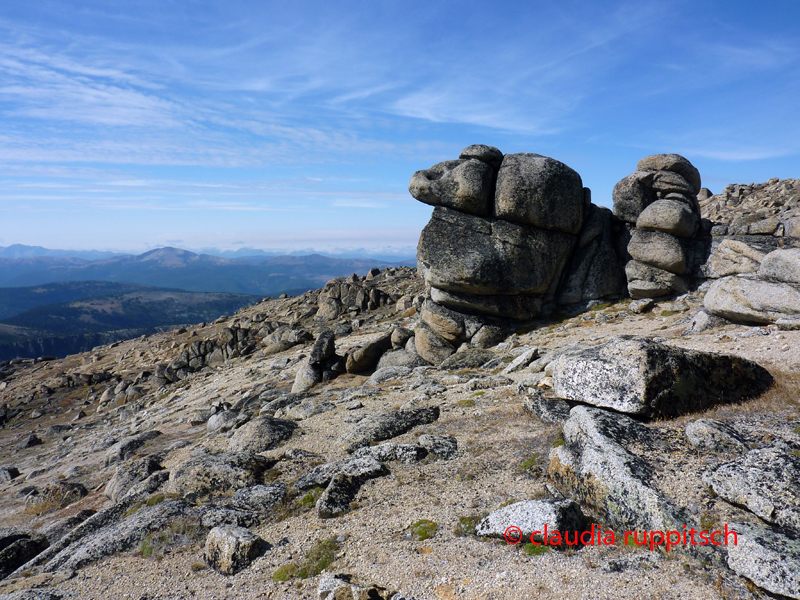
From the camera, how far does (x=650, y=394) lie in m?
14.1

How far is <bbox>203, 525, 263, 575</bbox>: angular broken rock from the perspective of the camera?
11.8 meters

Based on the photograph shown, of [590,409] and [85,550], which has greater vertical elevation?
[590,409]

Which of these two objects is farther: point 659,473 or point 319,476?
point 319,476

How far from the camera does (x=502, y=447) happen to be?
51.5 ft

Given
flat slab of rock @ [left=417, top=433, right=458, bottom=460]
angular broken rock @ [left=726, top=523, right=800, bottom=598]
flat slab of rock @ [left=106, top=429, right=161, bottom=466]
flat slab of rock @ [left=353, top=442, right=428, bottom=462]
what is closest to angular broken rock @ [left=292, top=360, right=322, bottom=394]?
flat slab of rock @ [left=106, top=429, right=161, bottom=466]

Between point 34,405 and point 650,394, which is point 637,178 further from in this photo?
point 34,405

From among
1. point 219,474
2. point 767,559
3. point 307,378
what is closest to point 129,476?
point 219,474

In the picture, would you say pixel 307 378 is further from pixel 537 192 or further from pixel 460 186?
pixel 537 192

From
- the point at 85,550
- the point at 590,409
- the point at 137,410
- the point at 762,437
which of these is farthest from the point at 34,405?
the point at 762,437

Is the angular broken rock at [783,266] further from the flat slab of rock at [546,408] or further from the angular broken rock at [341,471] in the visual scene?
the angular broken rock at [341,471]

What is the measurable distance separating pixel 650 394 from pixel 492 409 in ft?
22.6

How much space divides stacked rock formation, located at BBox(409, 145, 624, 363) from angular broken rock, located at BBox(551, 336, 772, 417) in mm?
21026

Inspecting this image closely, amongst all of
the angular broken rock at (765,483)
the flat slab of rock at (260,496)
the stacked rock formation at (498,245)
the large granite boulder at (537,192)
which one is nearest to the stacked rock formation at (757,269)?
the stacked rock formation at (498,245)

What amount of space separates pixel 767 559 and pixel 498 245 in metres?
30.5
